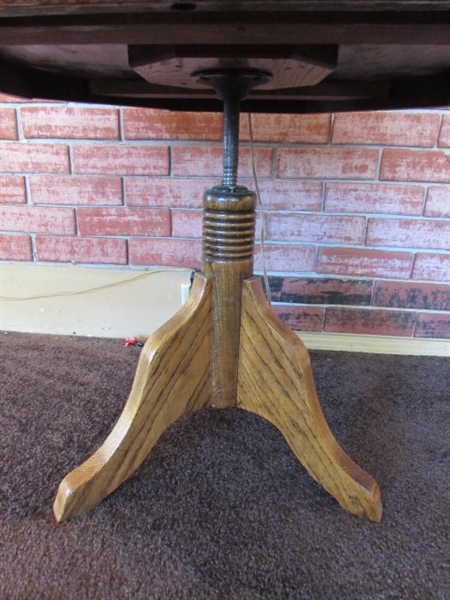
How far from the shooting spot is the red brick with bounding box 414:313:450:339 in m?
1.28

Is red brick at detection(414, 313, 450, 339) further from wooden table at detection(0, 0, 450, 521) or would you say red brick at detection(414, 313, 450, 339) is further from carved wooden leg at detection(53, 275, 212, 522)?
carved wooden leg at detection(53, 275, 212, 522)

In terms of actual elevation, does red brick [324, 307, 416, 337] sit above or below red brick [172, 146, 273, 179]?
below

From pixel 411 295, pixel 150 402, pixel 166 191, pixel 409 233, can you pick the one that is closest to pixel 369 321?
pixel 411 295

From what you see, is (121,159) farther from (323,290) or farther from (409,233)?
(409,233)

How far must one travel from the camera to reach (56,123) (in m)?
1.22

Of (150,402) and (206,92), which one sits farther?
(206,92)

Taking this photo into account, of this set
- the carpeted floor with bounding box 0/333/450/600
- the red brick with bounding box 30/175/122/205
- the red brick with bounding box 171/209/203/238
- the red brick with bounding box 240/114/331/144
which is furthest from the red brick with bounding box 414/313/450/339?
the red brick with bounding box 30/175/122/205

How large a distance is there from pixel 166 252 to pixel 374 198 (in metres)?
0.58

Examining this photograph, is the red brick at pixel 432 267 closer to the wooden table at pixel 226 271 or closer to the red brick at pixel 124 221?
the wooden table at pixel 226 271

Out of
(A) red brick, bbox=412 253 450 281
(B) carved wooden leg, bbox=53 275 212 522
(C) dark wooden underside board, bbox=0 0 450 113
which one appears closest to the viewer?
(C) dark wooden underside board, bbox=0 0 450 113

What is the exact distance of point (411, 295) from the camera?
4.16ft

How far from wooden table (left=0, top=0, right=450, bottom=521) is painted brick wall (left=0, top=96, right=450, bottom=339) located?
11.3 inches

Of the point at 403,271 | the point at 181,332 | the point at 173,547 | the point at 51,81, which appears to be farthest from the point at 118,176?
the point at 173,547

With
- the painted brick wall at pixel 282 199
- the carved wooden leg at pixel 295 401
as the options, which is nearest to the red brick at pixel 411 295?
the painted brick wall at pixel 282 199
